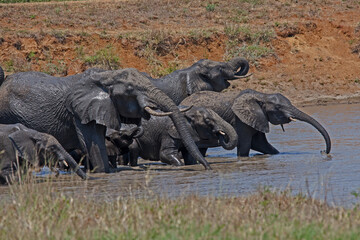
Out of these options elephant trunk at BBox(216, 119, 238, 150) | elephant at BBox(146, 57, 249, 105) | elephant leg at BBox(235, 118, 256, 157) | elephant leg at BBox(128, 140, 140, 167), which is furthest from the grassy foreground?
elephant at BBox(146, 57, 249, 105)

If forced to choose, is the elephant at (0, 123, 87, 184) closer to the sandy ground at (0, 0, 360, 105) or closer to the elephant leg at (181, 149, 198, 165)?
the elephant leg at (181, 149, 198, 165)

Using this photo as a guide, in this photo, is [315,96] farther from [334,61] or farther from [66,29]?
[66,29]

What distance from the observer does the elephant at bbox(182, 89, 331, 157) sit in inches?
613

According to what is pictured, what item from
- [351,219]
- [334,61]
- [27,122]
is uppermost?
[351,219]

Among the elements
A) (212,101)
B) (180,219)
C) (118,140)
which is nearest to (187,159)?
(118,140)

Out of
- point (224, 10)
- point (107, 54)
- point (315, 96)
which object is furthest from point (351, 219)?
point (224, 10)

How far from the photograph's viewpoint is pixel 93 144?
12.7 m

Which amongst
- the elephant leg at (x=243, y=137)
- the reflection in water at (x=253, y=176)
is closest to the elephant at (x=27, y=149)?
the reflection in water at (x=253, y=176)

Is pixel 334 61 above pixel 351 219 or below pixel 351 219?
below

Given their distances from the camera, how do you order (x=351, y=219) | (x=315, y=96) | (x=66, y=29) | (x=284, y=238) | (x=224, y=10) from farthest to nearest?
(x=224, y=10) → (x=66, y=29) → (x=315, y=96) → (x=351, y=219) → (x=284, y=238)

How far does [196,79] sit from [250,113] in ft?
5.70

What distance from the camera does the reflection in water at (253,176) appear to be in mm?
10406

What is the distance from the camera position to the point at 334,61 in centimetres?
3275

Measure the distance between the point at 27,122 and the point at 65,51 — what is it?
17.9 meters
